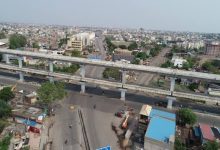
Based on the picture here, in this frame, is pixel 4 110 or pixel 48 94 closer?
pixel 4 110

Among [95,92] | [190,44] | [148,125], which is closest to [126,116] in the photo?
[148,125]

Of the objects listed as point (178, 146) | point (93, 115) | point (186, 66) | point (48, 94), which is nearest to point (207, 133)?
point (178, 146)

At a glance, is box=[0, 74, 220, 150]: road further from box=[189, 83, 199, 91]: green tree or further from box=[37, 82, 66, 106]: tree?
box=[189, 83, 199, 91]: green tree

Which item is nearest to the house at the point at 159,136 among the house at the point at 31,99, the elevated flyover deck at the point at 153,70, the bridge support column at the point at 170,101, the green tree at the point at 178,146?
the green tree at the point at 178,146

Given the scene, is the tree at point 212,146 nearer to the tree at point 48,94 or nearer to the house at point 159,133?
the house at point 159,133

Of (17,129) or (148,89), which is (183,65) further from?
(17,129)

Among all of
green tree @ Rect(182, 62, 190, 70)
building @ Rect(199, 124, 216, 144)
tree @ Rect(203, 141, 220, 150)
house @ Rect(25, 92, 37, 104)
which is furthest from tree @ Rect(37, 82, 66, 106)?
green tree @ Rect(182, 62, 190, 70)

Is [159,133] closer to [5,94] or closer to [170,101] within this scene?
[170,101]
